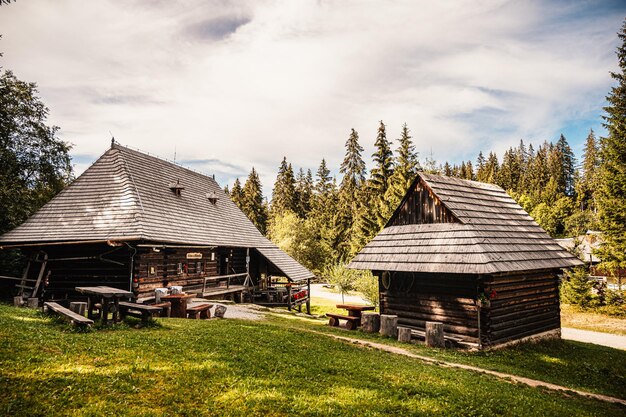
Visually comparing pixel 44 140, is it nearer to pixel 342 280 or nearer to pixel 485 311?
pixel 342 280

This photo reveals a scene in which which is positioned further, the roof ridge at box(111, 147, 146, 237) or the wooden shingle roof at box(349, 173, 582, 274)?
the roof ridge at box(111, 147, 146, 237)

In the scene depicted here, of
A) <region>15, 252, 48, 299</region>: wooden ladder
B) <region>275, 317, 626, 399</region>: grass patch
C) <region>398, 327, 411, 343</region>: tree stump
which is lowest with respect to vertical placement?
<region>275, 317, 626, 399</region>: grass patch

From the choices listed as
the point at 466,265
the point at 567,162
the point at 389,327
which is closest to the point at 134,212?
the point at 389,327

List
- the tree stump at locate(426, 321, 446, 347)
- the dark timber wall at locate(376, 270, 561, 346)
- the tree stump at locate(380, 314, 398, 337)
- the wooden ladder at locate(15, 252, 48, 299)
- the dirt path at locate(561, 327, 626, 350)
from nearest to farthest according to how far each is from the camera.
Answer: the tree stump at locate(426, 321, 446, 347)
the dark timber wall at locate(376, 270, 561, 346)
the tree stump at locate(380, 314, 398, 337)
the dirt path at locate(561, 327, 626, 350)
the wooden ladder at locate(15, 252, 48, 299)

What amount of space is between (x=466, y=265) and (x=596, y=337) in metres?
11.0

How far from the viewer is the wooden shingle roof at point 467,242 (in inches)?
486

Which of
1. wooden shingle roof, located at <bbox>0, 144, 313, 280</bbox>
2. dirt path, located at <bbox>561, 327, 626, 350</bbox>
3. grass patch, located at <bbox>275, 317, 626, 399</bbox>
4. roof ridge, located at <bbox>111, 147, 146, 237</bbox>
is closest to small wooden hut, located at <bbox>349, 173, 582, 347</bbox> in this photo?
grass patch, located at <bbox>275, 317, 626, 399</bbox>

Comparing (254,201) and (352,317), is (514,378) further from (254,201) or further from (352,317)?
(254,201)

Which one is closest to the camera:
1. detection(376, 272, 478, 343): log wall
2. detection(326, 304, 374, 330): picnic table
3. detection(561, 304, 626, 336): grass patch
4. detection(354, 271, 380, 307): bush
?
detection(376, 272, 478, 343): log wall

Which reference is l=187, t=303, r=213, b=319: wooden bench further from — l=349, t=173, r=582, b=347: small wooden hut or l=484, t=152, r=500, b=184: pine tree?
l=484, t=152, r=500, b=184: pine tree

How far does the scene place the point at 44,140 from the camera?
80.6 ft

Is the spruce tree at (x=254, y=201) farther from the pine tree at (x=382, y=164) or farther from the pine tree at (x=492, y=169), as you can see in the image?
the pine tree at (x=492, y=169)

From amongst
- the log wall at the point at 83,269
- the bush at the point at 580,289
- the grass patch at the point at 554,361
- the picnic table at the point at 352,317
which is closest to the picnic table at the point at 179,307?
the log wall at the point at 83,269

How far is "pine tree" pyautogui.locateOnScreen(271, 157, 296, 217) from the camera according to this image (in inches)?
2527
